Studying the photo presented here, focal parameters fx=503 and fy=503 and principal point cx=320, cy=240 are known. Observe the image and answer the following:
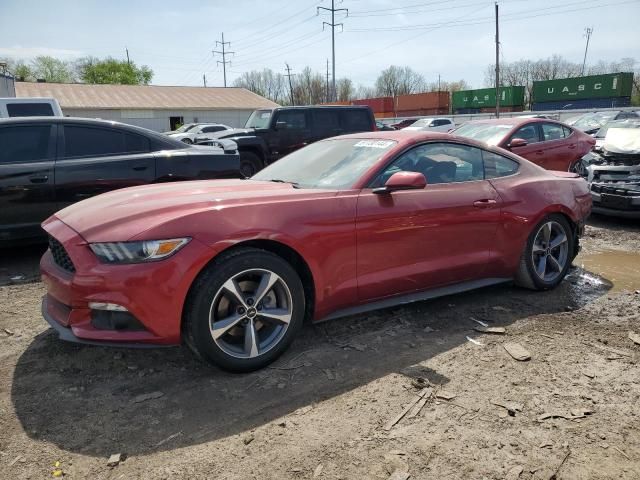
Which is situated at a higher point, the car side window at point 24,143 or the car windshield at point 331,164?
the car side window at point 24,143

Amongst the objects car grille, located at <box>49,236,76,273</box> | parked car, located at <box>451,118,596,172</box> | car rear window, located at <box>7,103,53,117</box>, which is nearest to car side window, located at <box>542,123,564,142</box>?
parked car, located at <box>451,118,596,172</box>

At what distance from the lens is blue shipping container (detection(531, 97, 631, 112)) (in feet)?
155

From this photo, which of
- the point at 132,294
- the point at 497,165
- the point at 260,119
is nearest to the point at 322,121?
the point at 260,119

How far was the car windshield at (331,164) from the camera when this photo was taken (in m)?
3.71

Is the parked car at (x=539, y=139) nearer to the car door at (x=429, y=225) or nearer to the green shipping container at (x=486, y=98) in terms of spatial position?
the car door at (x=429, y=225)

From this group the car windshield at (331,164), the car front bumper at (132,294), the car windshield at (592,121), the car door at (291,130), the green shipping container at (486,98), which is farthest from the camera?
the green shipping container at (486,98)

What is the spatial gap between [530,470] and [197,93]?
47876mm

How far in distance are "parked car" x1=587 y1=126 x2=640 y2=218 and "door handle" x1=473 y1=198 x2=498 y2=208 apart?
4.00 meters

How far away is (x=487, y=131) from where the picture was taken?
8.84 m

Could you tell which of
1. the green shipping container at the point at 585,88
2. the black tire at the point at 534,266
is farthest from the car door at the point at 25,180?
the green shipping container at the point at 585,88

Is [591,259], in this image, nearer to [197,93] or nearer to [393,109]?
[197,93]

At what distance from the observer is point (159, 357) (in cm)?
337

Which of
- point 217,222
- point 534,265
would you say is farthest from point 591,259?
point 217,222

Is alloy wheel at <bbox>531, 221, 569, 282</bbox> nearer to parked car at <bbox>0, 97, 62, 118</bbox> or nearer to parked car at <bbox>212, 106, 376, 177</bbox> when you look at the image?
parked car at <bbox>212, 106, 376, 177</bbox>
